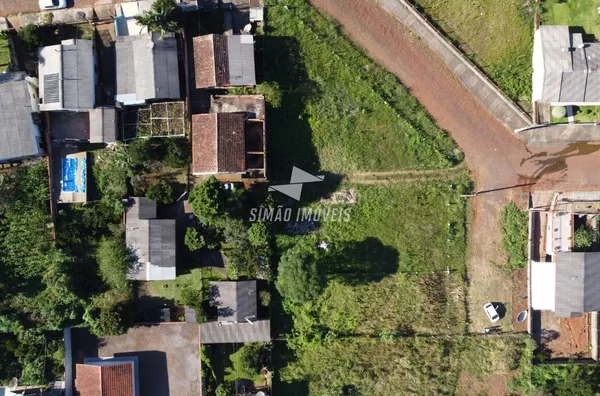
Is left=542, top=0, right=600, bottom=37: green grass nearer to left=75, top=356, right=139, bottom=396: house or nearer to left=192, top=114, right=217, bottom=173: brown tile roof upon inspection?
left=192, top=114, right=217, bottom=173: brown tile roof

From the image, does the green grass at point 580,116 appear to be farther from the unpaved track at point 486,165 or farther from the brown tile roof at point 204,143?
the brown tile roof at point 204,143

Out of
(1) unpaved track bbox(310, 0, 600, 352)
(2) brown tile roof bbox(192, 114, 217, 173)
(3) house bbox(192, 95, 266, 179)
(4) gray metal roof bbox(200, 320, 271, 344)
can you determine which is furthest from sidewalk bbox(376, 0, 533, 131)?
(4) gray metal roof bbox(200, 320, 271, 344)

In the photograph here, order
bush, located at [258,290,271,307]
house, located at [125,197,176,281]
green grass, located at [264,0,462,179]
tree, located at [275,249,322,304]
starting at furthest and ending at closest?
green grass, located at [264,0,462,179], bush, located at [258,290,271,307], house, located at [125,197,176,281], tree, located at [275,249,322,304]

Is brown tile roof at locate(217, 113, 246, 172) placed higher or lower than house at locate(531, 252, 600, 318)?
higher

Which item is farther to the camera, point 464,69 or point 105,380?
point 464,69

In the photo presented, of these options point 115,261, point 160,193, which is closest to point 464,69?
point 160,193

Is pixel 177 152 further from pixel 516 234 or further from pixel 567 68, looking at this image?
pixel 567 68

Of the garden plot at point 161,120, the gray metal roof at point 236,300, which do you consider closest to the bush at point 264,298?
the gray metal roof at point 236,300

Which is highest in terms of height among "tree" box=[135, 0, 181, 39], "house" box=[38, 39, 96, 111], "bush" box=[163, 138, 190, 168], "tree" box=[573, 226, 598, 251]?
"tree" box=[135, 0, 181, 39]
